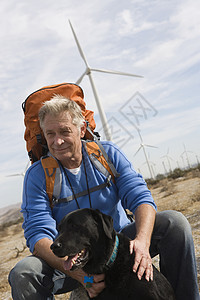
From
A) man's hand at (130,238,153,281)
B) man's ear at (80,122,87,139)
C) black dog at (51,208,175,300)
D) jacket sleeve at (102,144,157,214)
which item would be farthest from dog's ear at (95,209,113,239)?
man's ear at (80,122,87,139)

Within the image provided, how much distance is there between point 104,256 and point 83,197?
2.64 feet

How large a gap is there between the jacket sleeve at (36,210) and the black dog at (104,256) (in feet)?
1.05

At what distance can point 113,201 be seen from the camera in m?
3.37

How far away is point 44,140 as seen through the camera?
3.65 meters

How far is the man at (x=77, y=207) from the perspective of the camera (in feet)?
8.92

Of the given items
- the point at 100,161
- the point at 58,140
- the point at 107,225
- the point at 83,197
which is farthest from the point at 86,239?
the point at 58,140

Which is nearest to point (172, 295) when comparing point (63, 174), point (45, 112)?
point (63, 174)

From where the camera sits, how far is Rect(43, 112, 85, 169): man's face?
3338mm

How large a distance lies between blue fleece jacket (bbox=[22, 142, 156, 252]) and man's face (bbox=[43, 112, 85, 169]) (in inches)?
8.0

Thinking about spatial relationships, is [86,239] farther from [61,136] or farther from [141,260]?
[61,136]

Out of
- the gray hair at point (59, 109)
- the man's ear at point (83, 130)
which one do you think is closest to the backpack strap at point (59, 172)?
the man's ear at point (83, 130)

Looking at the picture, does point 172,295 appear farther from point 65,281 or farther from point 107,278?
point 65,281

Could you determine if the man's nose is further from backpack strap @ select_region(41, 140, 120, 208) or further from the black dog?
the black dog

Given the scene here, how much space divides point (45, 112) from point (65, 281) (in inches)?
74.2
